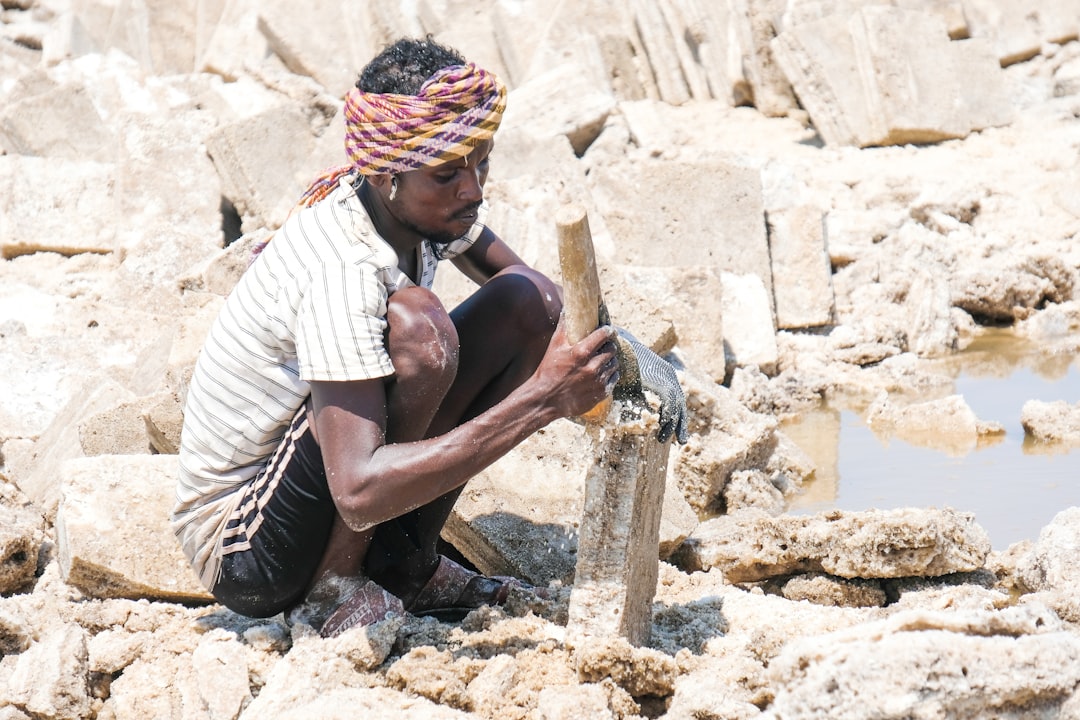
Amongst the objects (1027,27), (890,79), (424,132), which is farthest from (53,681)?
(1027,27)

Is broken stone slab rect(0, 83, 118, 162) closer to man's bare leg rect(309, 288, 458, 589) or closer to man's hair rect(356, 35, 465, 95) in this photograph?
man's hair rect(356, 35, 465, 95)

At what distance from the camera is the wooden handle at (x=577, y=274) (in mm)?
2348

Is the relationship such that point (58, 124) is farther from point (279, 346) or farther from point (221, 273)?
point (279, 346)

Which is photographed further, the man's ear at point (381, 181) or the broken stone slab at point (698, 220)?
the broken stone slab at point (698, 220)

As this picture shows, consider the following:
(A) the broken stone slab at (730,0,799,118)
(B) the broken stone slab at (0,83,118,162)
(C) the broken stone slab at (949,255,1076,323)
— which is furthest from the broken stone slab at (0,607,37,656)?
(A) the broken stone slab at (730,0,799,118)

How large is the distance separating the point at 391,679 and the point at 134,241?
18.2 feet

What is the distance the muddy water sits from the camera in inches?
168

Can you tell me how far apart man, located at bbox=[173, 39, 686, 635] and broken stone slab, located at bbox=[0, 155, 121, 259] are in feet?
17.4

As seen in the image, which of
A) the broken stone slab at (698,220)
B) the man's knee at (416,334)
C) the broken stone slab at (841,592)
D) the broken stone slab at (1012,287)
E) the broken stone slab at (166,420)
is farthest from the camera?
the broken stone slab at (1012,287)

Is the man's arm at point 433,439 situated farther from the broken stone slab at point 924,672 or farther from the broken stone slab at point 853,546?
the broken stone slab at point 853,546

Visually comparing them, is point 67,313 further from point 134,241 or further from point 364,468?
point 364,468

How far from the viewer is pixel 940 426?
203 inches

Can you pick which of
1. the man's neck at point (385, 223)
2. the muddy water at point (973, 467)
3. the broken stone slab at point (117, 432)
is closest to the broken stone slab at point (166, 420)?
the broken stone slab at point (117, 432)

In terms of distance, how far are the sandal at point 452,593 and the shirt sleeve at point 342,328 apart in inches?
30.8
